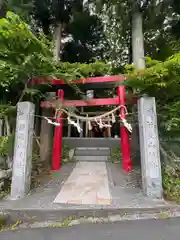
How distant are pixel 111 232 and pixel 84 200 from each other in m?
1.08

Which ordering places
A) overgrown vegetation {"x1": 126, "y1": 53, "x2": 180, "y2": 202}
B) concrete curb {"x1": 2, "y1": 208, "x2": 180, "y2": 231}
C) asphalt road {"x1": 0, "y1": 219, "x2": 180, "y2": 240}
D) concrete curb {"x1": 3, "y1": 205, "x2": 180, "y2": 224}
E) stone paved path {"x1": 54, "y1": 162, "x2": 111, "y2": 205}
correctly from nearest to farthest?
asphalt road {"x1": 0, "y1": 219, "x2": 180, "y2": 240}, concrete curb {"x1": 2, "y1": 208, "x2": 180, "y2": 231}, concrete curb {"x1": 3, "y1": 205, "x2": 180, "y2": 224}, stone paved path {"x1": 54, "y1": 162, "x2": 111, "y2": 205}, overgrown vegetation {"x1": 126, "y1": 53, "x2": 180, "y2": 202}

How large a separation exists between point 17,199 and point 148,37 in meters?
7.09

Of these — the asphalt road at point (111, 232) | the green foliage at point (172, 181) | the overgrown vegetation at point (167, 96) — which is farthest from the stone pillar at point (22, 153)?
the green foliage at point (172, 181)

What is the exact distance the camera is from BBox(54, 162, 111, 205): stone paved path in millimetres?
3816

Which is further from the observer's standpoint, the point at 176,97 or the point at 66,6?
the point at 66,6

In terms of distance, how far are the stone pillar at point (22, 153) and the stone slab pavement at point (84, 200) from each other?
236 mm

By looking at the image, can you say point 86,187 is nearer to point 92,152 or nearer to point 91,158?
point 91,158

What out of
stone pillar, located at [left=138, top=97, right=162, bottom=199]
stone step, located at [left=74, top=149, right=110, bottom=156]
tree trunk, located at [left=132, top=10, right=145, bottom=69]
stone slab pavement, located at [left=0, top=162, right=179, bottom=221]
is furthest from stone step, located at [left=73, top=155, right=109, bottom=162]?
tree trunk, located at [left=132, top=10, right=145, bottom=69]

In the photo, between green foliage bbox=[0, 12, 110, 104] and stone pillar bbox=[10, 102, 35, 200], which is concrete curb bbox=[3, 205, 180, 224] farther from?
green foliage bbox=[0, 12, 110, 104]

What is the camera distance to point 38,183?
4848mm

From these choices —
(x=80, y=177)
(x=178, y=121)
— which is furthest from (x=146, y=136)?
(x=80, y=177)

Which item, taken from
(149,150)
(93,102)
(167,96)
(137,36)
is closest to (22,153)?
(93,102)

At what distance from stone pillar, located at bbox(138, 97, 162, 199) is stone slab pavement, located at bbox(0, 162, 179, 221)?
0.25 meters

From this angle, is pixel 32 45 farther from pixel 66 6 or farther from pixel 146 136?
pixel 66 6
